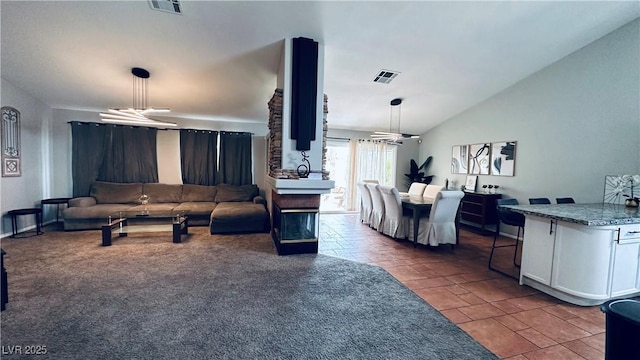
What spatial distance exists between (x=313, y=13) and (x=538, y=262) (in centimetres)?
369

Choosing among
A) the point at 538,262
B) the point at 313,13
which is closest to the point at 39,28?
the point at 313,13

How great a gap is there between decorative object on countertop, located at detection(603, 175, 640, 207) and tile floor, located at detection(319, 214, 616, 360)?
4.70 feet

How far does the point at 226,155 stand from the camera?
6.09 metres

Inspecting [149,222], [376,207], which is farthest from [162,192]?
[376,207]

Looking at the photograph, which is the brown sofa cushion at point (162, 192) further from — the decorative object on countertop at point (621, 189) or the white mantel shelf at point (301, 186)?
the decorative object on countertop at point (621, 189)

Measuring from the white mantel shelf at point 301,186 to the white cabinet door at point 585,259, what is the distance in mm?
2563

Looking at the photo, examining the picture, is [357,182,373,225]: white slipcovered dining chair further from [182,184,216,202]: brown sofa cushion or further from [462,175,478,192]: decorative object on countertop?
[182,184,216,202]: brown sofa cushion

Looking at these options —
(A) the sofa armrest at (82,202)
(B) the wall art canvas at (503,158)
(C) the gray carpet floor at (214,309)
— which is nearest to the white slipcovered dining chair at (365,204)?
(C) the gray carpet floor at (214,309)

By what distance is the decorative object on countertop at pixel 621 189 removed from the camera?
3.21 meters

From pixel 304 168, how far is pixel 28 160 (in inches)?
200

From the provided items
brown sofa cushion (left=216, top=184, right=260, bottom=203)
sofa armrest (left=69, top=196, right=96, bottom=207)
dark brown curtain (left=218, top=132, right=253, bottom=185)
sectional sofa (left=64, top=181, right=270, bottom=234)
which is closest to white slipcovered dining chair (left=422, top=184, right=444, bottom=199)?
sectional sofa (left=64, top=181, right=270, bottom=234)

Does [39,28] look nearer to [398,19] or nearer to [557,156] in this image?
[398,19]

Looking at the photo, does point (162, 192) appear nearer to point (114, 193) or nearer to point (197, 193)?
point (197, 193)

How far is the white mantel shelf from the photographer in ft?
11.3
